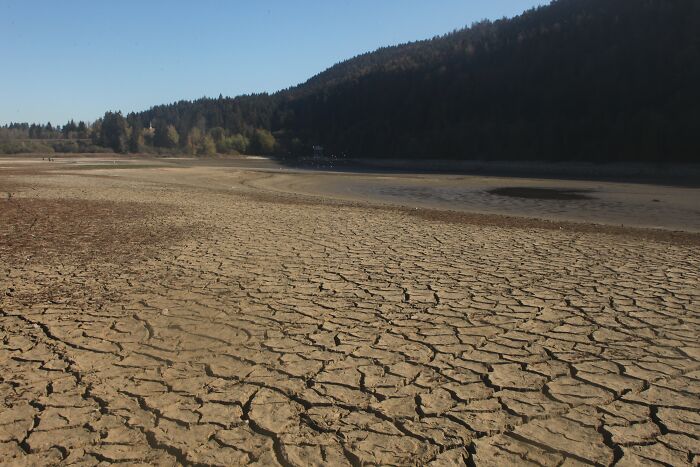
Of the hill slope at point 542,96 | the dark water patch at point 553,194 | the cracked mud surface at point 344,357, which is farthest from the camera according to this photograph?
the hill slope at point 542,96

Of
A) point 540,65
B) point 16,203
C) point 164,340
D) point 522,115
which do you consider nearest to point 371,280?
point 164,340

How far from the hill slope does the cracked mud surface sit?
51367mm

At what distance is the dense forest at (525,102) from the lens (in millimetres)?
60094

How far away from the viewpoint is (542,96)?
256 ft

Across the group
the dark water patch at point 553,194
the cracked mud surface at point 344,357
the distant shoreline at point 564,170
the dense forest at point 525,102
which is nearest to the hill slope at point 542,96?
the dense forest at point 525,102

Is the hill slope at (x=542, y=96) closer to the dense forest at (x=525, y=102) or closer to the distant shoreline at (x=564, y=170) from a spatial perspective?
the dense forest at (x=525, y=102)

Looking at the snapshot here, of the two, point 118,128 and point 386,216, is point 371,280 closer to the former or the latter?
point 386,216

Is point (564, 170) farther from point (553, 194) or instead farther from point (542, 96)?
point (553, 194)

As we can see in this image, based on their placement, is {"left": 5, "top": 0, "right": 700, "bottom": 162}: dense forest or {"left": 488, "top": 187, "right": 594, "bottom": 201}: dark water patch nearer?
{"left": 488, "top": 187, "right": 594, "bottom": 201}: dark water patch

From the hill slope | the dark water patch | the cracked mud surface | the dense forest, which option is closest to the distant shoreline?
the dense forest

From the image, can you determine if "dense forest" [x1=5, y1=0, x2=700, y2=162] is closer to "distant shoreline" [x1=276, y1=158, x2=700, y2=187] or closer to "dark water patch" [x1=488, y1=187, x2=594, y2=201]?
"distant shoreline" [x1=276, y1=158, x2=700, y2=187]

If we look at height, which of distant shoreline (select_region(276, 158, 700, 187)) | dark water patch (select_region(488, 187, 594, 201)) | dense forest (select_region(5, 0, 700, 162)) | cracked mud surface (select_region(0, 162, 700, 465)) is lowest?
dark water patch (select_region(488, 187, 594, 201))

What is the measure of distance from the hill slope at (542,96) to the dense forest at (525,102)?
21 centimetres

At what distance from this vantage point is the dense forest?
197ft
